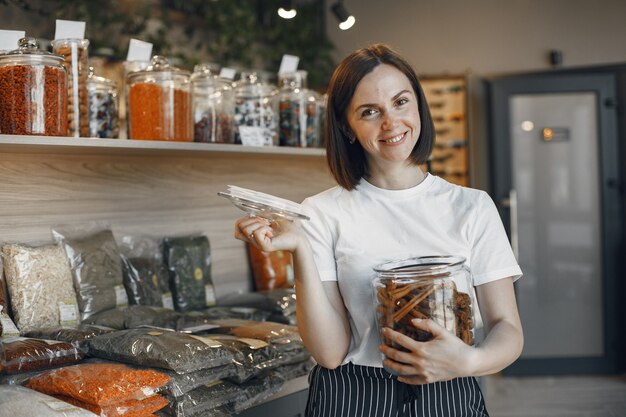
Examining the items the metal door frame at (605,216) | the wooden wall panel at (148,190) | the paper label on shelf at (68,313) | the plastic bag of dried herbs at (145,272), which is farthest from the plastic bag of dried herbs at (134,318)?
the metal door frame at (605,216)

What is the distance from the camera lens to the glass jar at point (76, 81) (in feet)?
6.59

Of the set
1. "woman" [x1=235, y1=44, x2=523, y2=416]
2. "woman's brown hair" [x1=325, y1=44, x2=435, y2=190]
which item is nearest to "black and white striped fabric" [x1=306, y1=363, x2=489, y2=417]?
"woman" [x1=235, y1=44, x2=523, y2=416]

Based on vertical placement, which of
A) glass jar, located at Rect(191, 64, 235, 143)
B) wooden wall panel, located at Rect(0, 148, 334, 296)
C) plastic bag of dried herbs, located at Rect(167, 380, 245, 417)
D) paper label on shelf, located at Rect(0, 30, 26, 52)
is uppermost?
paper label on shelf, located at Rect(0, 30, 26, 52)

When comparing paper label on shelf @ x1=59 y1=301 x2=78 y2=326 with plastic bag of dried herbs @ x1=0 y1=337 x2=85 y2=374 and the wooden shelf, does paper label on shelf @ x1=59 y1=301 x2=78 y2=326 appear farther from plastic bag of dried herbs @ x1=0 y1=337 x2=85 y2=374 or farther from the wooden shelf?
the wooden shelf

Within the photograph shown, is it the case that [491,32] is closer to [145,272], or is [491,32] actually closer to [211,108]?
[211,108]

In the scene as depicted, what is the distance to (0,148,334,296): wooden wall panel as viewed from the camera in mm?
2131

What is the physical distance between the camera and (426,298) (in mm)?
1344

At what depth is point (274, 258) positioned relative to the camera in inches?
115

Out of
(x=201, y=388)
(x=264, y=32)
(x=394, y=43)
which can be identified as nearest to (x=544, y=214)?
(x=394, y=43)

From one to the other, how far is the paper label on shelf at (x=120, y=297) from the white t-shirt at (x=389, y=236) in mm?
855

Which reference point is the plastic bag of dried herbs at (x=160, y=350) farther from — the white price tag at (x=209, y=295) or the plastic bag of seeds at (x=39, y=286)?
the white price tag at (x=209, y=295)

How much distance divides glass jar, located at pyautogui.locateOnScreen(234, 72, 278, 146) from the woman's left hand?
1.25 meters

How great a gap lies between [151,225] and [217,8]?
3.01 m

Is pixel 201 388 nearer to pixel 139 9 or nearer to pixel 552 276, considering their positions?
pixel 139 9
